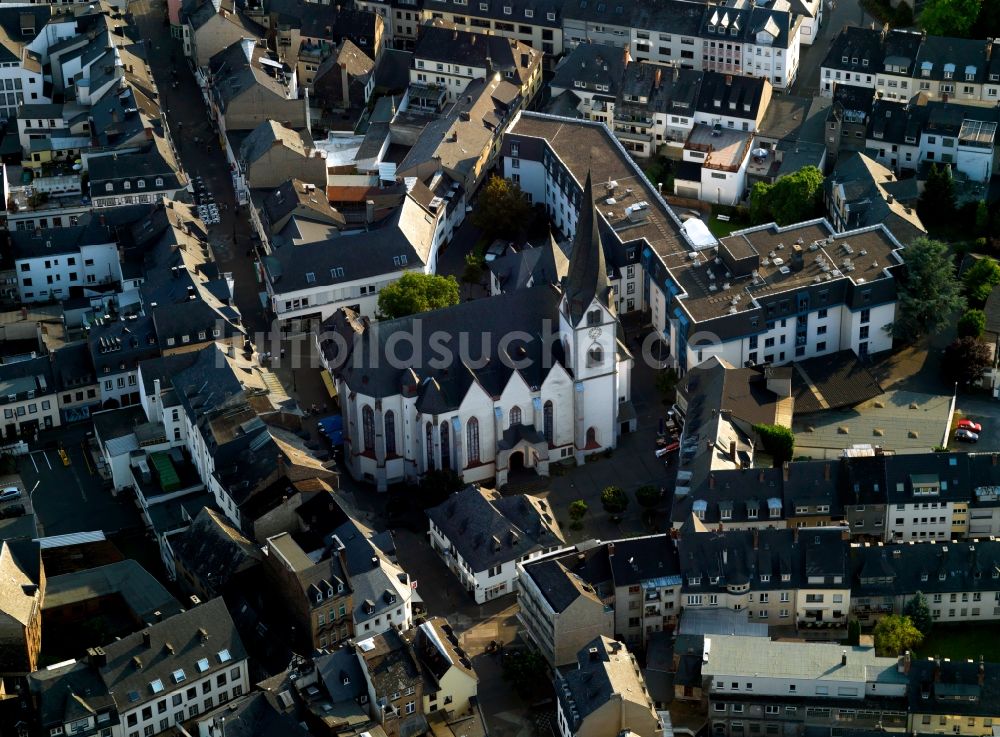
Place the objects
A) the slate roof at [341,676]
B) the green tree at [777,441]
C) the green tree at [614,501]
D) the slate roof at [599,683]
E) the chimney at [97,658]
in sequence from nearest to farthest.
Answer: the slate roof at [599,683], the slate roof at [341,676], the chimney at [97,658], the green tree at [614,501], the green tree at [777,441]

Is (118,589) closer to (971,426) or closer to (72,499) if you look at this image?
(72,499)

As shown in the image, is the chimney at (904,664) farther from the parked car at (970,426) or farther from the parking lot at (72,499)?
the parking lot at (72,499)

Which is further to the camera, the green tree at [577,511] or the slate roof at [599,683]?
the green tree at [577,511]

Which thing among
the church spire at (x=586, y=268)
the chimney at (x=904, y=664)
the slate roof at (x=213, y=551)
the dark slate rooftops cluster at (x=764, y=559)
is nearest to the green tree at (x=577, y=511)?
the dark slate rooftops cluster at (x=764, y=559)

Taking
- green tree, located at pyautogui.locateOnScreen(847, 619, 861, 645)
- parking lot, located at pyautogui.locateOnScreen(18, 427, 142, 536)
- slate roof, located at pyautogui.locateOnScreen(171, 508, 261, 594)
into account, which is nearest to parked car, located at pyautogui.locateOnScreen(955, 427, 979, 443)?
green tree, located at pyautogui.locateOnScreen(847, 619, 861, 645)

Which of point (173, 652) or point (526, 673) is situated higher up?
point (173, 652)

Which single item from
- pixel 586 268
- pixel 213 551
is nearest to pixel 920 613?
pixel 586 268

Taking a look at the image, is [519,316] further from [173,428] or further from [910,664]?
[910,664]
